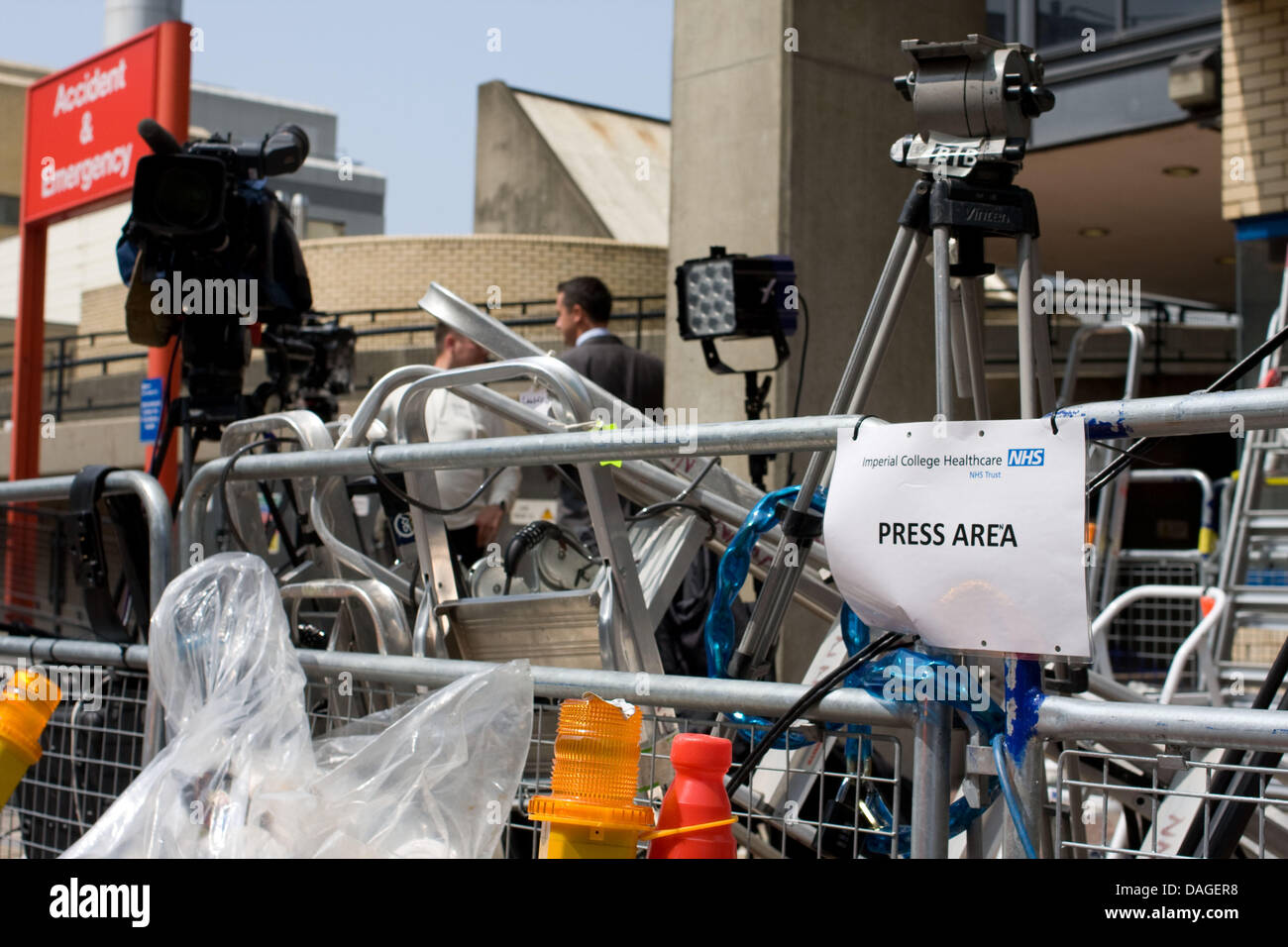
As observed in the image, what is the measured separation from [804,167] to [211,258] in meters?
3.21

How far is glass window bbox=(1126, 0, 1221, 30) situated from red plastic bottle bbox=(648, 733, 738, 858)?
34.1ft

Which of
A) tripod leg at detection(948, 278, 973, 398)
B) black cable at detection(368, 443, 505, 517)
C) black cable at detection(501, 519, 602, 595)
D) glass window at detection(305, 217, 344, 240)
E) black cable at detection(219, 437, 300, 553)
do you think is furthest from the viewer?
glass window at detection(305, 217, 344, 240)

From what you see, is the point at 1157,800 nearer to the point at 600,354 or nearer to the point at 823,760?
the point at 823,760

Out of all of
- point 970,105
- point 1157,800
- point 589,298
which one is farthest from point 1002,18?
point 1157,800

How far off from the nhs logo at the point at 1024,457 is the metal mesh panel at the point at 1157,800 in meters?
0.37

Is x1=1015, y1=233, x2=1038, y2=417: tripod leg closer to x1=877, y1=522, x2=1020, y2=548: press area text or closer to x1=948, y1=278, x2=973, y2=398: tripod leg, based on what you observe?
x1=948, y1=278, x2=973, y2=398: tripod leg

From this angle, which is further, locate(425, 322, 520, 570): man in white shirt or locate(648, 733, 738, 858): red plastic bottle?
locate(425, 322, 520, 570): man in white shirt

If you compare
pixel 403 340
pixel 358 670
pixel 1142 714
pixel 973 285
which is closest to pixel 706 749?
pixel 1142 714

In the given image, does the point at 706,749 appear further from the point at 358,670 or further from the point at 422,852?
the point at 358,670

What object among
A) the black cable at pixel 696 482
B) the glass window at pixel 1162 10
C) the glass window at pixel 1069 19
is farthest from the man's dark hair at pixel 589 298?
the glass window at pixel 1069 19

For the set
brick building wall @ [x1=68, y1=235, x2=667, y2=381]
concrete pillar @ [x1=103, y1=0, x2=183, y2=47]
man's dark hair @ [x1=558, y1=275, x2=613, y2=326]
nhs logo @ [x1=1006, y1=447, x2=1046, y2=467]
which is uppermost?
concrete pillar @ [x1=103, y1=0, x2=183, y2=47]

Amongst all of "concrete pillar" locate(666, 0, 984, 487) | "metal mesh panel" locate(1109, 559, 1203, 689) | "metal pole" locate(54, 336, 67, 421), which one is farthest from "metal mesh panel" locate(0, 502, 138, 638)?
→ "metal pole" locate(54, 336, 67, 421)

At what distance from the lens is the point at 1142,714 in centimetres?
164

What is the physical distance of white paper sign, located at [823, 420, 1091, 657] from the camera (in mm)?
1678
